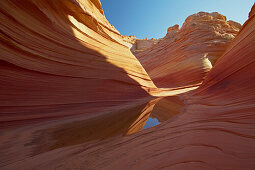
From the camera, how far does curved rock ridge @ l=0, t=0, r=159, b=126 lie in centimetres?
277

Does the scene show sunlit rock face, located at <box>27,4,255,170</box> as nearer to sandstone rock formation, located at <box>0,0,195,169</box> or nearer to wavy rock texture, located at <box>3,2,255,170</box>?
wavy rock texture, located at <box>3,2,255,170</box>

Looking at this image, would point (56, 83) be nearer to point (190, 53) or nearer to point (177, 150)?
point (177, 150)

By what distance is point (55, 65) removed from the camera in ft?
11.3

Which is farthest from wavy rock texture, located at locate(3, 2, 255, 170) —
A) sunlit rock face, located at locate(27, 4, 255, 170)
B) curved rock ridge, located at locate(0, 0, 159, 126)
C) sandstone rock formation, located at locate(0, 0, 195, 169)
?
curved rock ridge, located at locate(0, 0, 159, 126)

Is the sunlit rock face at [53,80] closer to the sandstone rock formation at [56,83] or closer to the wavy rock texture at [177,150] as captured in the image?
the sandstone rock formation at [56,83]

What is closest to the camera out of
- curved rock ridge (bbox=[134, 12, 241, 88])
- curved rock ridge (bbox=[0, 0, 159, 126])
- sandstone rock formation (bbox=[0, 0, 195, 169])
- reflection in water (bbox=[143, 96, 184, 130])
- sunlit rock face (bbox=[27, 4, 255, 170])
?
sunlit rock face (bbox=[27, 4, 255, 170])

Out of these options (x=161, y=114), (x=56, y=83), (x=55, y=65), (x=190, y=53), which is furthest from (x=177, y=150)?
(x=190, y=53)

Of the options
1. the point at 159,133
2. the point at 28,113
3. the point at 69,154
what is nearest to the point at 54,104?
the point at 28,113

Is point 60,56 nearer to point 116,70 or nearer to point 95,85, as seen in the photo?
point 95,85

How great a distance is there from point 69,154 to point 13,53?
266cm

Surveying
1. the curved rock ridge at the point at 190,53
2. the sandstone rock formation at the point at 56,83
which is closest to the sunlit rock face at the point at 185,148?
the sandstone rock formation at the point at 56,83

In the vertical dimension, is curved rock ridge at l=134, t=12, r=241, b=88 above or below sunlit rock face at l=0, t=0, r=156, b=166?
above

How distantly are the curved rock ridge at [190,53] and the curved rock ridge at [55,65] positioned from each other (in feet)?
16.6

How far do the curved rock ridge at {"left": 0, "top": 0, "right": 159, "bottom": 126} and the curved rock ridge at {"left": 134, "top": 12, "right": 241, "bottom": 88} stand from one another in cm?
506
